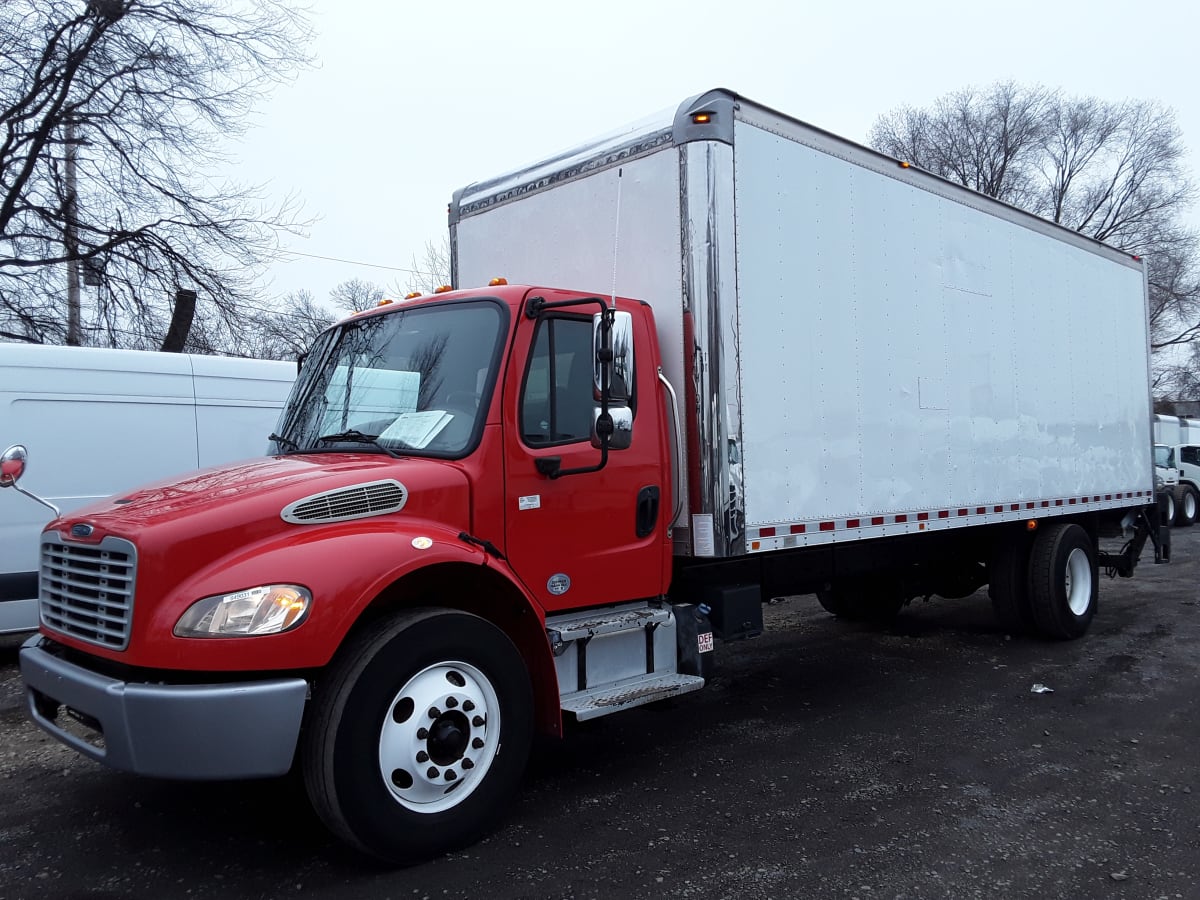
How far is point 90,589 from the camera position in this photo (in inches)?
149

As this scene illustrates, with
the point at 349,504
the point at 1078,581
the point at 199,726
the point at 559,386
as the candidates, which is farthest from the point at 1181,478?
the point at 199,726

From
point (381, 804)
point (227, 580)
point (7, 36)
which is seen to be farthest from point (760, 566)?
point (7, 36)

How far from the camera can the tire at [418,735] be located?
11.9ft

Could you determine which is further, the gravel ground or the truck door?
the truck door

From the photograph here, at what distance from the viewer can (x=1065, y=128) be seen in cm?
3641

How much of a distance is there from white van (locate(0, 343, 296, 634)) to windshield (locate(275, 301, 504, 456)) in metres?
3.70

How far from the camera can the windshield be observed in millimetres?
4438

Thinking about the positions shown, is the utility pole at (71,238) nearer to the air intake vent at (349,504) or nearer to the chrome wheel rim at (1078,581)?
the air intake vent at (349,504)

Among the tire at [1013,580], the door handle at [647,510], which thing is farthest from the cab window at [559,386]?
the tire at [1013,580]

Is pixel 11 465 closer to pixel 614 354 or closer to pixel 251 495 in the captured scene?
pixel 251 495

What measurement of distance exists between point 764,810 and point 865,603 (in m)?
5.05

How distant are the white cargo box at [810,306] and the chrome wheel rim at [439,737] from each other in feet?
5.33

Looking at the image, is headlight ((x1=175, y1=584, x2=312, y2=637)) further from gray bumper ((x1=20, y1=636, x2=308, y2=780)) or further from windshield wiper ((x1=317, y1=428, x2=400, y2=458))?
windshield wiper ((x1=317, y1=428, x2=400, y2=458))

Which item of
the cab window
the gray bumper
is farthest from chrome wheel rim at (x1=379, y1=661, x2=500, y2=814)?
the cab window
